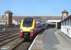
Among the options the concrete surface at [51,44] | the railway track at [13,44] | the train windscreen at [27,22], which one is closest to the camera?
the concrete surface at [51,44]

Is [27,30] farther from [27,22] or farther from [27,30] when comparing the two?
[27,22]

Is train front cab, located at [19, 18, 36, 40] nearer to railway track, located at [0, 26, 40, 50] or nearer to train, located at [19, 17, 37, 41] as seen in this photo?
train, located at [19, 17, 37, 41]

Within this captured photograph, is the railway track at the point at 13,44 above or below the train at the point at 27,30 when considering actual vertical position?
below

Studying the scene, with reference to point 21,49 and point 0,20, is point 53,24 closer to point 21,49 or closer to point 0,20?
point 0,20

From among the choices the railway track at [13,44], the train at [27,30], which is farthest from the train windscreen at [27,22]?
the railway track at [13,44]

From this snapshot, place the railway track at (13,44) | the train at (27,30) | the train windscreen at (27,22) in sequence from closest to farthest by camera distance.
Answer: the railway track at (13,44)
the train at (27,30)
the train windscreen at (27,22)

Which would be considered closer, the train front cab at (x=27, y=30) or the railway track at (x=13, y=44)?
the railway track at (x=13, y=44)

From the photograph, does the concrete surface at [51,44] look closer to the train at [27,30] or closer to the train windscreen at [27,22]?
the train at [27,30]

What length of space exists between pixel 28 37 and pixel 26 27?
4.47ft

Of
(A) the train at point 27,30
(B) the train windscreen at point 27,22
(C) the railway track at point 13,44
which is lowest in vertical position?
(C) the railway track at point 13,44

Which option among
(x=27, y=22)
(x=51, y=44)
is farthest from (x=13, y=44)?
(x=27, y=22)

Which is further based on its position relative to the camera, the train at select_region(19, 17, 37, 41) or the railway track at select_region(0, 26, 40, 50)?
the train at select_region(19, 17, 37, 41)

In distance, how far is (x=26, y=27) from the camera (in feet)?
108

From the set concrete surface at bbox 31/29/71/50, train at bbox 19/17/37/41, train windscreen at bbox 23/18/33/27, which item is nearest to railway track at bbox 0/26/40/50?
train at bbox 19/17/37/41
